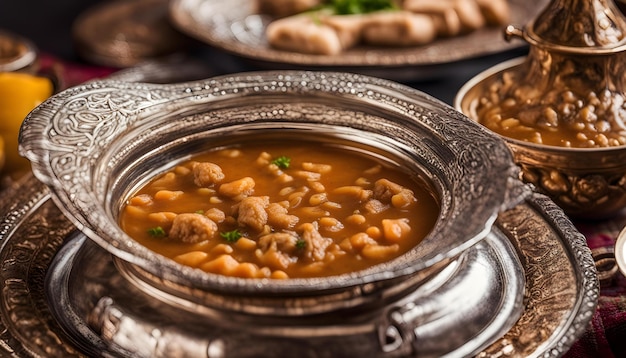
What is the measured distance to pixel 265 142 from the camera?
3.20 meters

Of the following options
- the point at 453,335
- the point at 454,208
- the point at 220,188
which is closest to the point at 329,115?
the point at 220,188

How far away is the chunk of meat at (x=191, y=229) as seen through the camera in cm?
258

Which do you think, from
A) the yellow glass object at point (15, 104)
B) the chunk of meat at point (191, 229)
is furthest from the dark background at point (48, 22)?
the chunk of meat at point (191, 229)

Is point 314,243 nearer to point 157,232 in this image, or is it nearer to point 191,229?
point 191,229

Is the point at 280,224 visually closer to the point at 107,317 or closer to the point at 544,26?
the point at 107,317

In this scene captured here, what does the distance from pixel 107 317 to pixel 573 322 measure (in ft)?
4.39

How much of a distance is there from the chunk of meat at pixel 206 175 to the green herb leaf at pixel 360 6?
9.03 feet

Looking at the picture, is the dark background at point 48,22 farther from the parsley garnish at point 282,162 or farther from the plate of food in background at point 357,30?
the parsley garnish at point 282,162

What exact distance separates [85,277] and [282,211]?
2.09ft

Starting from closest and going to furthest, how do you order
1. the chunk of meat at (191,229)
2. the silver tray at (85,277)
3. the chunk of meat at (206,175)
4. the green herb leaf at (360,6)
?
1. the silver tray at (85,277)
2. the chunk of meat at (191,229)
3. the chunk of meat at (206,175)
4. the green herb leaf at (360,6)

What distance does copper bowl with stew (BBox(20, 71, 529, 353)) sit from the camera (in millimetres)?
2227

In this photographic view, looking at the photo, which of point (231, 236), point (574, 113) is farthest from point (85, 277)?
point (574, 113)

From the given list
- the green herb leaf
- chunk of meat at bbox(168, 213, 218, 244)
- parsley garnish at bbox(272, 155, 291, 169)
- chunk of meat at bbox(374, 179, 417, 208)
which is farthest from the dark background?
chunk of meat at bbox(168, 213, 218, 244)

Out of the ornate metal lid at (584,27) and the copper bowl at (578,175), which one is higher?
the ornate metal lid at (584,27)
